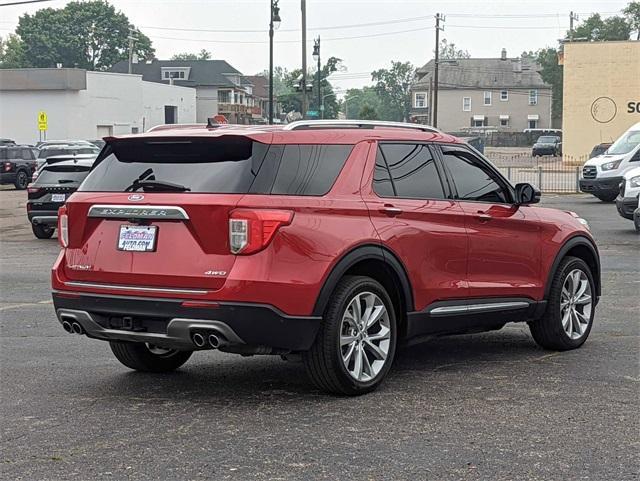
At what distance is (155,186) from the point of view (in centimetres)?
688

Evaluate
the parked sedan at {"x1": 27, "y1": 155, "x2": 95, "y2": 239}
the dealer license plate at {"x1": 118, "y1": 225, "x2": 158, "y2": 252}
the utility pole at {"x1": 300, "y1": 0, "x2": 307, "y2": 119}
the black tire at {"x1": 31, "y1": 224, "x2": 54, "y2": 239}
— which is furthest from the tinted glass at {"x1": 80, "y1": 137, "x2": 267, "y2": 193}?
the utility pole at {"x1": 300, "y1": 0, "x2": 307, "y2": 119}

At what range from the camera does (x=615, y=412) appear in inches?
262

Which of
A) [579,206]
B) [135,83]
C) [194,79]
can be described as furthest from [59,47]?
[579,206]

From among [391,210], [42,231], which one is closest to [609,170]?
[42,231]

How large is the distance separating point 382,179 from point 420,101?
5202 inches

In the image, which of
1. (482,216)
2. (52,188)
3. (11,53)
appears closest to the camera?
(482,216)

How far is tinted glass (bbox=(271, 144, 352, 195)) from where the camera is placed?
679 centimetres

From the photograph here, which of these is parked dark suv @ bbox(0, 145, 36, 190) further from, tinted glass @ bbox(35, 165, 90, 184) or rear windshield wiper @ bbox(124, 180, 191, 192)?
rear windshield wiper @ bbox(124, 180, 191, 192)

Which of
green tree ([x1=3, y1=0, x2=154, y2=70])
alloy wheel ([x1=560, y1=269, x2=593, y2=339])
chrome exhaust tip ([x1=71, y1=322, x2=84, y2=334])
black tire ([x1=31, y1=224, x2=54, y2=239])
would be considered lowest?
black tire ([x1=31, y1=224, x2=54, y2=239])

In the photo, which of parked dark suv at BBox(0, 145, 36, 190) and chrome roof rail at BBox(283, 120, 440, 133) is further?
parked dark suv at BBox(0, 145, 36, 190)

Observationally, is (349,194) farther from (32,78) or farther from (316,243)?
(32,78)

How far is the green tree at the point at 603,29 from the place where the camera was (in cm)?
12812

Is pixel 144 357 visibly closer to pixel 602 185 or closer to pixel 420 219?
pixel 420 219

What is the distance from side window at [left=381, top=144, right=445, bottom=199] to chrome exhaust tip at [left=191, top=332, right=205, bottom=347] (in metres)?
1.79
